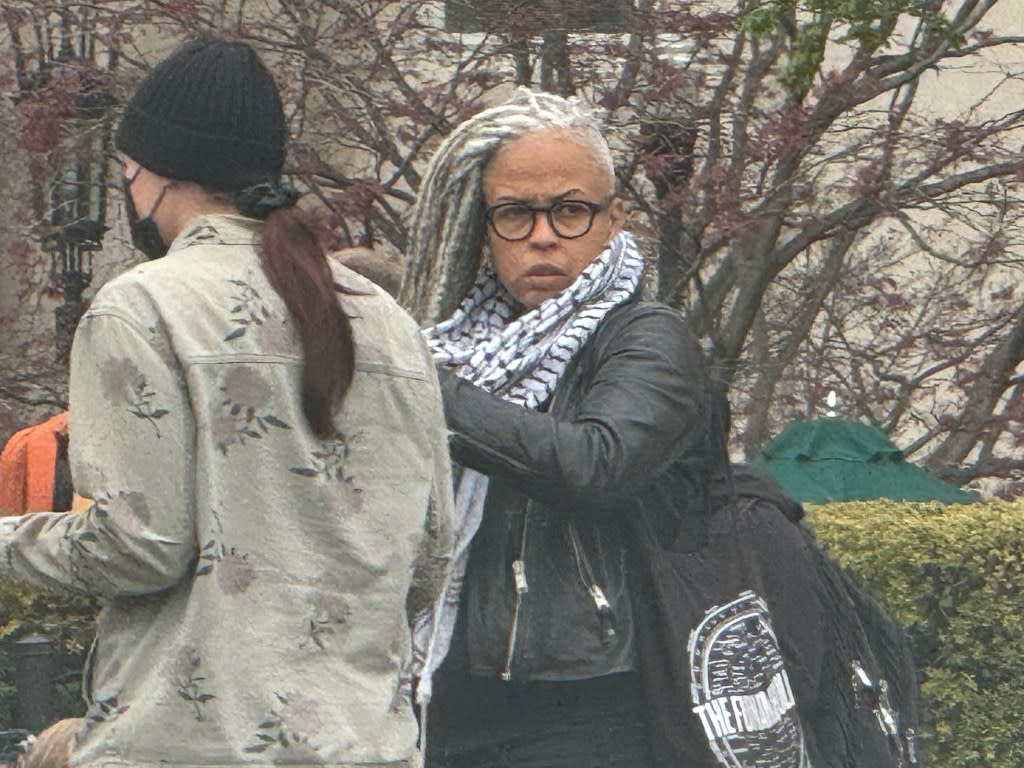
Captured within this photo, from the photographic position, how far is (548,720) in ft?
10.4

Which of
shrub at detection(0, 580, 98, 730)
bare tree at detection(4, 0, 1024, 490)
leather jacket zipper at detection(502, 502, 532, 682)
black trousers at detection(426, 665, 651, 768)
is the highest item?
leather jacket zipper at detection(502, 502, 532, 682)

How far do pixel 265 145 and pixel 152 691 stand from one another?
69cm

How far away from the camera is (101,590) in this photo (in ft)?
7.85

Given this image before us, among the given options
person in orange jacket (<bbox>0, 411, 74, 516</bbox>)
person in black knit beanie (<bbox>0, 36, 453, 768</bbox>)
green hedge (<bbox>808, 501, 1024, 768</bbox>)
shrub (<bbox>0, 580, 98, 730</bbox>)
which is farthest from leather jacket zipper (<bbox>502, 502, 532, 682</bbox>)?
person in orange jacket (<bbox>0, 411, 74, 516</bbox>)

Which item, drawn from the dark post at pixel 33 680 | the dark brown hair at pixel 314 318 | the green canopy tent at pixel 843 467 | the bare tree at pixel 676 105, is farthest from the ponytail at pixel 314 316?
the green canopy tent at pixel 843 467

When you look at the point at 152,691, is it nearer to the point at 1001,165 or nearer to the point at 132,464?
the point at 132,464

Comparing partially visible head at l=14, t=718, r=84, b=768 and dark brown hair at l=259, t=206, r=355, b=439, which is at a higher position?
dark brown hair at l=259, t=206, r=355, b=439

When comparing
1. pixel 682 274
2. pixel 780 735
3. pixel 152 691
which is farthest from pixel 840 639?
pixel 682 274

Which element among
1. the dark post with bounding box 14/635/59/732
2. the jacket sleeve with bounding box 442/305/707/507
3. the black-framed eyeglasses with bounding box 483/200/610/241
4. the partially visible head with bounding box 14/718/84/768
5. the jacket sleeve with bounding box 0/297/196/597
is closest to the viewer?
the jacket sleeve with bounding box 0/297/196/597

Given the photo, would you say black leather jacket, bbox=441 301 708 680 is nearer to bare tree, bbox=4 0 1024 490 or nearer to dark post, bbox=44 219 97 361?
bare tree, bbox=4 0 1024 490

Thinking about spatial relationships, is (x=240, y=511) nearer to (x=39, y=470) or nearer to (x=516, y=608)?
(x=516, y=608)

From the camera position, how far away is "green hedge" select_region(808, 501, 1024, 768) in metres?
5.80

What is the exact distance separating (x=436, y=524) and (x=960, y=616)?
344cm

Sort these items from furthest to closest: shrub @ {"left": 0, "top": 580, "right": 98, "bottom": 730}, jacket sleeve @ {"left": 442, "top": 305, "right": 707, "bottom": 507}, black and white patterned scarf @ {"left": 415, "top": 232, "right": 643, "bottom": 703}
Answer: shrub @ {"left": 0, "top": 580, "right": 98, "bottom": 730} → black and white patterned scarf @ {"left": 415, "top": 232, "right": 643, "bottom": 703} → jacket sleeve @ {"left": 442, "top": 305, "right": 707, "bottom": 507}
